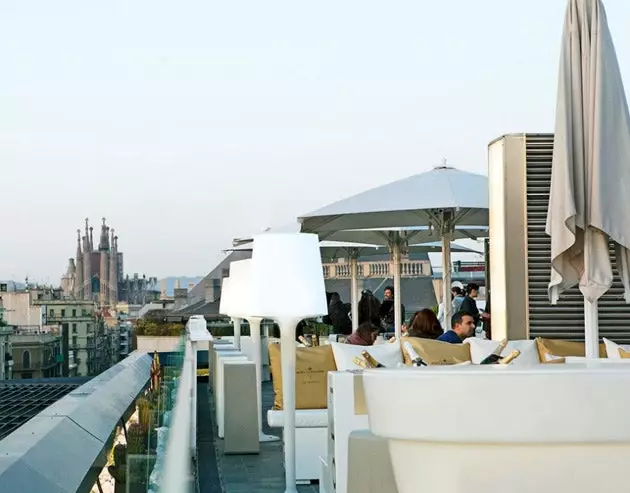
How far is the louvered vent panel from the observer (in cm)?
749

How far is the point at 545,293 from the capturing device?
7.54m

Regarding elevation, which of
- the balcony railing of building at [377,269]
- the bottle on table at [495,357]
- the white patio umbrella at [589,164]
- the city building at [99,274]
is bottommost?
the bottle on table at [495,357]

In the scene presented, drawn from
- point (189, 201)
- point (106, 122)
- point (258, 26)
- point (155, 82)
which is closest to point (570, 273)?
point (258, 26)

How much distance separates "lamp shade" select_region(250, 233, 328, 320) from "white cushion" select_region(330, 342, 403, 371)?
3.74 feet

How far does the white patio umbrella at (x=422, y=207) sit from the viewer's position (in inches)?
428

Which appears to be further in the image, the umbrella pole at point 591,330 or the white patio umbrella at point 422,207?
the white patio umbrella at point 422,207

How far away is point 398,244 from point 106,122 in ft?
135

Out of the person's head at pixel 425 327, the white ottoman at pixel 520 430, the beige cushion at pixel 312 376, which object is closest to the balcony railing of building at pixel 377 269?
the person's head at pixel 425 327

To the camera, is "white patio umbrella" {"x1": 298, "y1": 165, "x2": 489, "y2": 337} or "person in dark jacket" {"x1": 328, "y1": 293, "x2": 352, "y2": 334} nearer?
"white patio umbrella" {"x1": 298, "y1": 165, "x2": 489, "y2": 337}

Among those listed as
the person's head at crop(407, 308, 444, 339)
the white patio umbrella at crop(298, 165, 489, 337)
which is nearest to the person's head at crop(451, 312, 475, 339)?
the person's head at crop(407, 308, 444, 339)

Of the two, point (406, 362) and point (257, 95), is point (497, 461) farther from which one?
point (257, 95)

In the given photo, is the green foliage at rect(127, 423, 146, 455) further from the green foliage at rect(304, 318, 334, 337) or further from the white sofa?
the green foliage at rect(304, 318, 334, 337)

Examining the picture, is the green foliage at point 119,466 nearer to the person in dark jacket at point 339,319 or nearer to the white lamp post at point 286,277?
the white lamp post at point 286,277

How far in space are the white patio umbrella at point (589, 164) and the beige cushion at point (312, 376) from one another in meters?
1.47
